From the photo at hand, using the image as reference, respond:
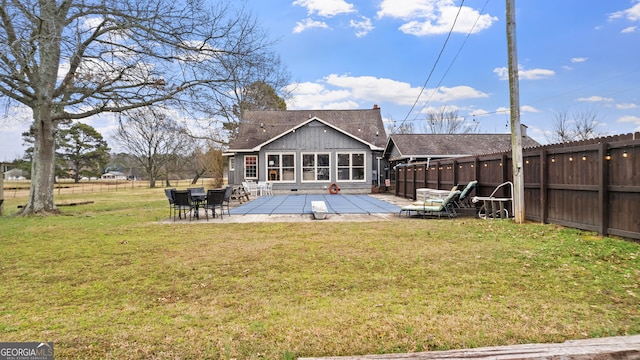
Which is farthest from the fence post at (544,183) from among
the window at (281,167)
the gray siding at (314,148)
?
the window at (281,167)

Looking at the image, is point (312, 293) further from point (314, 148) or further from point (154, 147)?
point (154, 147)

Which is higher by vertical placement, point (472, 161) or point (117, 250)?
point (472, 161)

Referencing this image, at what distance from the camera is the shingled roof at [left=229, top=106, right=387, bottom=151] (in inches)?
969

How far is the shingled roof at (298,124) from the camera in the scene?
80.8 ft

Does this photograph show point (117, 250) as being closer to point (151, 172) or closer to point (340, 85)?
point (340, 85)

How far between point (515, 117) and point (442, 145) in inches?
515

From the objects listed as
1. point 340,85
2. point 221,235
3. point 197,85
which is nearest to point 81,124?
point 340,85

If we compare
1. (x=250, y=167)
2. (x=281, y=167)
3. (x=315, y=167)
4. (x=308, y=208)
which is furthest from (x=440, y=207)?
(x=250, y=167)

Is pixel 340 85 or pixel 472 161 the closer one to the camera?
pixel 472 161

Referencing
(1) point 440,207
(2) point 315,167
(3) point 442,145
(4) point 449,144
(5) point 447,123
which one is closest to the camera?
(1) point 440,207

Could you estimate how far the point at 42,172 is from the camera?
12.6 meters

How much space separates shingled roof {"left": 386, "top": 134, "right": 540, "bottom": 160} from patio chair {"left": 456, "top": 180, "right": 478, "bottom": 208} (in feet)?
26.6

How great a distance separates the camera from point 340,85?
108ft

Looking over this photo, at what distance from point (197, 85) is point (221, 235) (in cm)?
675
